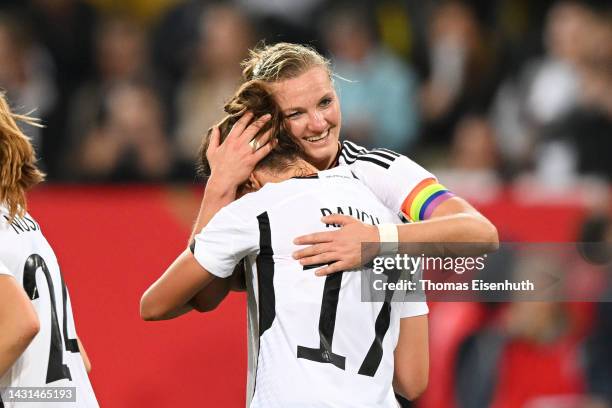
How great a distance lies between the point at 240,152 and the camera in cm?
334

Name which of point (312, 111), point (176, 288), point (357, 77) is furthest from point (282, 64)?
point (357, 77)

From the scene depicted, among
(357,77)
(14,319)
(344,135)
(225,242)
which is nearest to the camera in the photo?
(14,319)

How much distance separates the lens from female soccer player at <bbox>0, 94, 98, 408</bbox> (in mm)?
3191

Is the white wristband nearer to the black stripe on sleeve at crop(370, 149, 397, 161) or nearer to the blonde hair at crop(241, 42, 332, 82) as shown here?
the black stripe on sleeve at crop(370, 149, 397, 161)

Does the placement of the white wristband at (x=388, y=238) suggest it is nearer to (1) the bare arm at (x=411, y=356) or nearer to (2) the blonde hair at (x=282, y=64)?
(1) the bare arm at (x=411, y=356)

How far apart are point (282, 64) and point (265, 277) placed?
726mm

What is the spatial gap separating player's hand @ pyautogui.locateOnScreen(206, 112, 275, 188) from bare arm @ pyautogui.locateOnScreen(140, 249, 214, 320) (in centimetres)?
28

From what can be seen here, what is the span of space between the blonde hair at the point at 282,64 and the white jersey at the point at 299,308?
0.43m

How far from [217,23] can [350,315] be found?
5.20 m

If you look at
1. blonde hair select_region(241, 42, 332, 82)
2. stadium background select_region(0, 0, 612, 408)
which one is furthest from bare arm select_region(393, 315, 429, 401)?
stadium background select_region(0, 0, 612, 408)

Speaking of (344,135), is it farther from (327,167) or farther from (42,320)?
(42,320)

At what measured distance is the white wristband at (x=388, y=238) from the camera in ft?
10.3

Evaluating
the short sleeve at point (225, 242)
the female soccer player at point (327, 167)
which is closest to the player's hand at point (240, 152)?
the female soccer player at point (327, 167)

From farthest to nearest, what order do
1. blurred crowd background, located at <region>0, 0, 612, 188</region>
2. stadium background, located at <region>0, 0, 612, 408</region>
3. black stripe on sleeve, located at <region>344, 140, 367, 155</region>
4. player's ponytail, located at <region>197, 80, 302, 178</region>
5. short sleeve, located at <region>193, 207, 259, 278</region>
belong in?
blurred crowd background, located at <region>0, 0, 612, 188</region> → stadium background, located at <region>0, 0, 612, 408</region> → black stripe on sleeve, located at <region>344, 140, 367, 155</region> → player's ponytail, located at <region>197, 80, 302, 178</region> → short sleeve, located at <region>193, 207, 259, 278</region>
